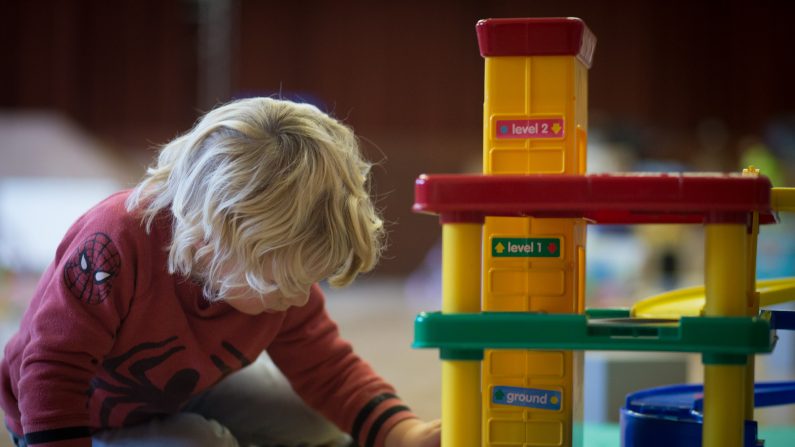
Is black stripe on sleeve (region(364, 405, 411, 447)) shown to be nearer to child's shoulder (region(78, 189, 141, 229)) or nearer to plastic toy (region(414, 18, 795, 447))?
plastic toy (region(414, 18, 795, 447))

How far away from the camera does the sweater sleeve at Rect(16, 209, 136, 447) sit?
0.82 metres

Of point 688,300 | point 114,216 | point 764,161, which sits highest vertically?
point 764,161

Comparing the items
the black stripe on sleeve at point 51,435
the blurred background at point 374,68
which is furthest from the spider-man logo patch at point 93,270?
the blurred background at point 374,68

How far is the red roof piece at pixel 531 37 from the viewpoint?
0.82 meters

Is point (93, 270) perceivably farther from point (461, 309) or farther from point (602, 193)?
point (602, 193)

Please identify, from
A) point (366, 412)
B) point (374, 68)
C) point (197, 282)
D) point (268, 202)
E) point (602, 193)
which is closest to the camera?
point (602, 193)

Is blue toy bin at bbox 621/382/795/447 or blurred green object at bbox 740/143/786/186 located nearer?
blue toy bin at bbox 621/382/795/447

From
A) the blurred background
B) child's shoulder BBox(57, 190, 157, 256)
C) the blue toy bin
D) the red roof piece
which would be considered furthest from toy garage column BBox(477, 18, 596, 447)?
the blurred background

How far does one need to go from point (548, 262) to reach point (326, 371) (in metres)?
0.36

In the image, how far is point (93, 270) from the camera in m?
0.86

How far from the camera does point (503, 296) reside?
0.83 meters

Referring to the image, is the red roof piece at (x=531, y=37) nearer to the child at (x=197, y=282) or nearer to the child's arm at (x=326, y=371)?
the child at (x=197, y=282)

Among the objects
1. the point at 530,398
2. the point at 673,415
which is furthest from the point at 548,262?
the point at 673,415

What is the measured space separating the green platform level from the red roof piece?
0.25 metres
